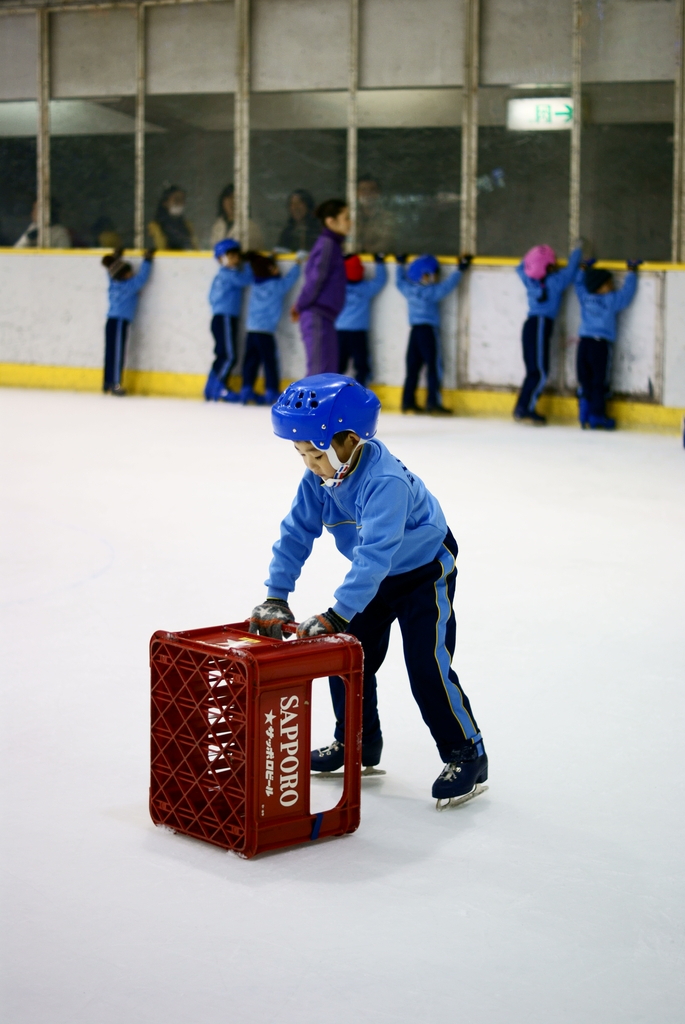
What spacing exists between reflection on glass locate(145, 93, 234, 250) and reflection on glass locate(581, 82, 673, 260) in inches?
130

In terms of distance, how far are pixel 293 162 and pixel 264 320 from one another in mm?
1406

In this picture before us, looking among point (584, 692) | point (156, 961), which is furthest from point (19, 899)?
point (584, 692)

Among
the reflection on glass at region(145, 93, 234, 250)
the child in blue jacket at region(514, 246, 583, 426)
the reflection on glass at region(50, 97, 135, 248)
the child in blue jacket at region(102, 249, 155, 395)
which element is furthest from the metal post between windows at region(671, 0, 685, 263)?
the reflection on glass at region(50, 97, 135, 248)

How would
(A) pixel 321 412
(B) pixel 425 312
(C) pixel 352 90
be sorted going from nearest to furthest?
(A) pixel 321 412, (B) pixel 425 312, (C) pixel 352 90

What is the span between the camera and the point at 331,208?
317 inches

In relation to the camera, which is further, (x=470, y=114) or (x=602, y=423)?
(x=470, y=114)

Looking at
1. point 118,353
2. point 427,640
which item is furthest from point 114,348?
point 427,640

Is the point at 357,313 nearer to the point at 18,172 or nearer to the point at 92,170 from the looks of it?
the point at 92,170

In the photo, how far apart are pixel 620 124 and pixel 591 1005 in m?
9.11

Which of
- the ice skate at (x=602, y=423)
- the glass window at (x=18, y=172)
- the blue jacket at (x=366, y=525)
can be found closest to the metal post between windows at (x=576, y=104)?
the ice skate at (x=602, y=423)

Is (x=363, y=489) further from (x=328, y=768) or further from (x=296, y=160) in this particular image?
(x=296, y=160)

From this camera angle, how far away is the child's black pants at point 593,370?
9.54m

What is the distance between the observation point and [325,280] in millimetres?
8492

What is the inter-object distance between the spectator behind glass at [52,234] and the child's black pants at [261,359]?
8.19 feet
